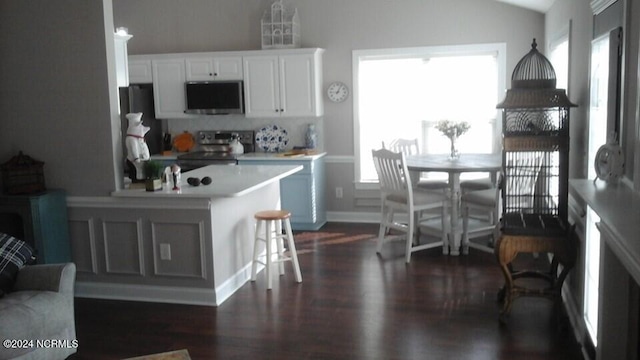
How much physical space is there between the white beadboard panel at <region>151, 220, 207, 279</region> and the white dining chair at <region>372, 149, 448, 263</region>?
6.03 feet

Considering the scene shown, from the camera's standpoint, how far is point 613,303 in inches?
102

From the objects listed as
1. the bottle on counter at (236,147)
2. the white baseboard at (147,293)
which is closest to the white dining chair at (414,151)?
the bottle on counter at (236,147)

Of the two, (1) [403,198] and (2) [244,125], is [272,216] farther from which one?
(2) [244,125]

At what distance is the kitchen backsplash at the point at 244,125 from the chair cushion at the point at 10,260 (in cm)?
390

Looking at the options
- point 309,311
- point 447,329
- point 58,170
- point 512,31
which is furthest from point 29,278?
point 512,31

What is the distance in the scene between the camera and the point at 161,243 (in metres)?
4.34

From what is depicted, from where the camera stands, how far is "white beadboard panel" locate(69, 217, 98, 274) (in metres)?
4.47

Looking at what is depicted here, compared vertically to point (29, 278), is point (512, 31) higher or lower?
higher

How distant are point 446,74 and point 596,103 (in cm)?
333

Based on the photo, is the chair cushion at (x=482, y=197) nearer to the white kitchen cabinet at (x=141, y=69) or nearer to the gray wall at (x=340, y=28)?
the gray wall at (x=340, y=28)

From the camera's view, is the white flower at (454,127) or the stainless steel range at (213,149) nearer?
the white flower at (454,127)

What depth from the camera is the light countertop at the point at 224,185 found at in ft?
13.5

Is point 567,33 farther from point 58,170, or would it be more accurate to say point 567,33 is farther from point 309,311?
point 58,170

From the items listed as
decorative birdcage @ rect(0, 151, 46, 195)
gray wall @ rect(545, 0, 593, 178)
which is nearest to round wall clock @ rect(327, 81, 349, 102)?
gray wall @ rect(545, 0, 593, 178)
